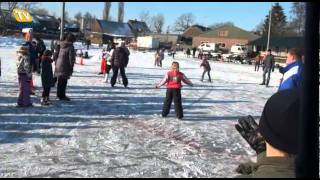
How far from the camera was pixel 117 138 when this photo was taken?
8.34m

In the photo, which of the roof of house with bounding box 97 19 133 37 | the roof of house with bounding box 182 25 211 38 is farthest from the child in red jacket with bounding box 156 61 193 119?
the roof of house with bounding box 182 25 211 38

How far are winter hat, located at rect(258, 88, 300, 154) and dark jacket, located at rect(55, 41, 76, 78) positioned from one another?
10.6 m

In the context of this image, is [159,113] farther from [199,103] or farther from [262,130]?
[262,130]

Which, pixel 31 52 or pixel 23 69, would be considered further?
pixel 31 52

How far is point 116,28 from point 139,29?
9213mm

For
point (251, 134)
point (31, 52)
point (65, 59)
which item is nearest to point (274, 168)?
point (251, 134)

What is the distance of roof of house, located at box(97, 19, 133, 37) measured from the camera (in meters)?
97.3

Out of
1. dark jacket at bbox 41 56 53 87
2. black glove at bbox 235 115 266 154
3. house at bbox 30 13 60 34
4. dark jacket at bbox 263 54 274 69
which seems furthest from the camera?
house at bbox 30 13 60 34

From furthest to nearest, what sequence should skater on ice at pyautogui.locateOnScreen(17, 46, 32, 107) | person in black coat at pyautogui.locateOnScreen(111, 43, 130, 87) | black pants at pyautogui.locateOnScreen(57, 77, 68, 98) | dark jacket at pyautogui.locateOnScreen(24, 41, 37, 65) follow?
person in black coat at pyautogui.locateOnScreen(111, 43, 130, 87) < dark jacket at pyautogui.locateOnScreen(24, 41, 37, 65) < black pants at pyautogui.locateOnScreen(57, 77, 68, 98) < skater on ice at pyautogui.locateOnScreen(17, 46, 32, 107)

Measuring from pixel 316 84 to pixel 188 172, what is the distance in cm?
549

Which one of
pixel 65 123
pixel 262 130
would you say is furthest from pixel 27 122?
pixel 262 130

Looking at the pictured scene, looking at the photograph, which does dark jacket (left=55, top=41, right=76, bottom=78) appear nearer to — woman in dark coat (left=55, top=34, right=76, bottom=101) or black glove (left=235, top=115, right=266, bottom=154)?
woman in dark coat (left=55, top=34, right=76, bottom=101)

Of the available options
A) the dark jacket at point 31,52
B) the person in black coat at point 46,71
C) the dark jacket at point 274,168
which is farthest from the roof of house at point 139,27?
the dark jacket at point 274,168

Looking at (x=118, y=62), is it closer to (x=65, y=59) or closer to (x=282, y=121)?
(x=65, y=59)
